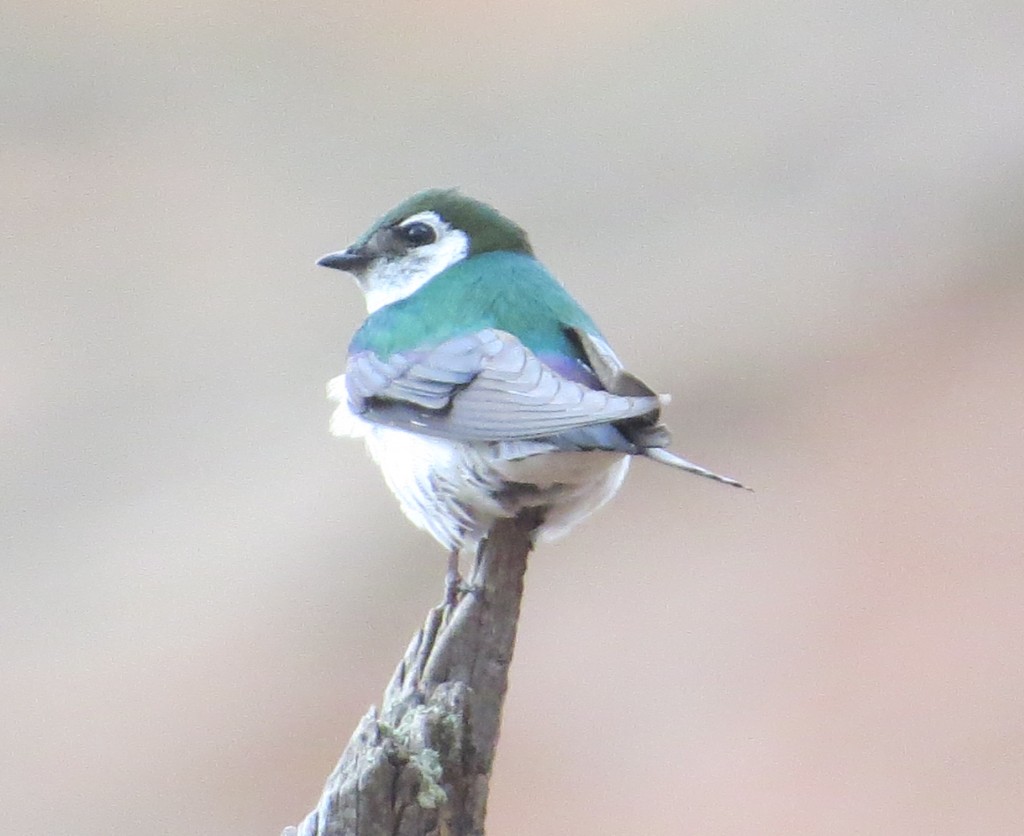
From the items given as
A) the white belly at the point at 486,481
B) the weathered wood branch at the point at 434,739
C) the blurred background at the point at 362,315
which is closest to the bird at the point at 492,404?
the white belly at the point at 486,481

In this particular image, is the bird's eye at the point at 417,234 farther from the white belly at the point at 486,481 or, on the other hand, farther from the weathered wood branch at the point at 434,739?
the weathered wood branch at the point at 434,739

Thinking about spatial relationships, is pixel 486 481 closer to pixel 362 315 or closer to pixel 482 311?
pixel 482 311

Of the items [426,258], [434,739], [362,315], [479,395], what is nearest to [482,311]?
[479,395]

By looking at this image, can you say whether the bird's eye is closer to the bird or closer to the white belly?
the bird

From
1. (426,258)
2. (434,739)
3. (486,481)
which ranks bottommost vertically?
(434,739)

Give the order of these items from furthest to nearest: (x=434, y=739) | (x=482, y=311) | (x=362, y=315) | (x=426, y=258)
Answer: (x=362, y=315) < (x=426, y=258) < (x=482, y=311) < (x=434, y=739)

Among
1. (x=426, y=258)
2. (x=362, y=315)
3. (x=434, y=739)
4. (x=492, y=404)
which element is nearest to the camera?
→ (x=434, y=739)

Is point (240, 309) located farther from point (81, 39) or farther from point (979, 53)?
point (979, 53)

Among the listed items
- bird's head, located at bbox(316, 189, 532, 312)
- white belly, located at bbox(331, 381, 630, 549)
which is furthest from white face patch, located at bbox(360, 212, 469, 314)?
white belly, located at bbox(331, 381, 630, 549)

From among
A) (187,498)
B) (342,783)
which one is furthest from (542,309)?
(187,498)
